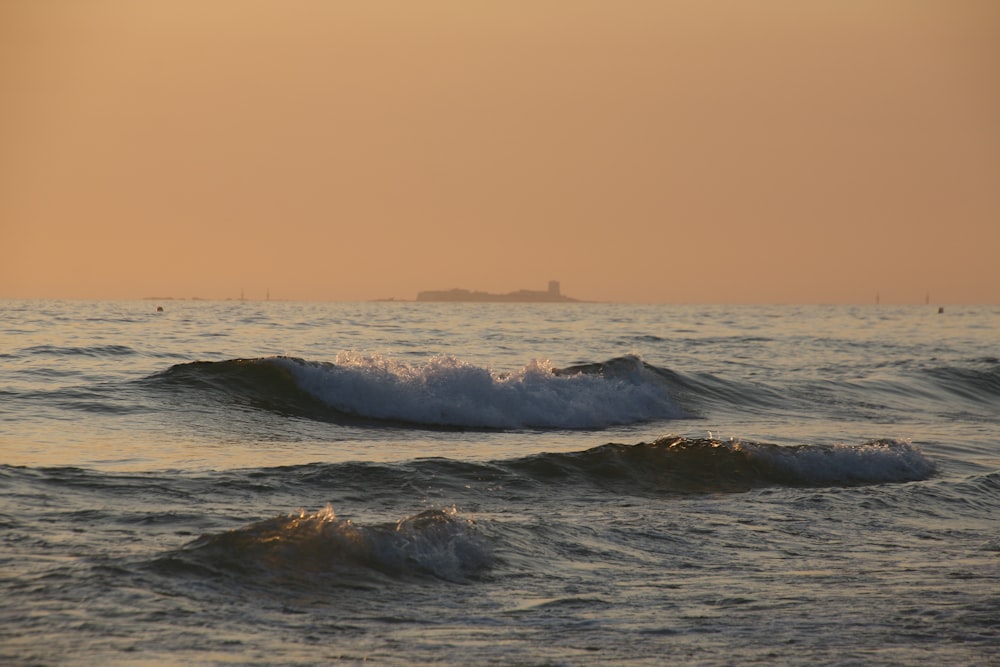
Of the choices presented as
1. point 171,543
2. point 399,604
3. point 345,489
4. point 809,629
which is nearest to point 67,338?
point 345,489

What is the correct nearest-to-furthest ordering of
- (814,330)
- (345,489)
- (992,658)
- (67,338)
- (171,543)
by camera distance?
(992,658)
(171,543)
(345,489)
(67,338)
(814,330)

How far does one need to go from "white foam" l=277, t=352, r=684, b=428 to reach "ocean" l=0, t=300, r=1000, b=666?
6cm

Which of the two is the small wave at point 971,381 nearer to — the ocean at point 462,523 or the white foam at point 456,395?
the ocean at point 462,523

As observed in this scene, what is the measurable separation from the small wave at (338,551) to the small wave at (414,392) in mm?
10136

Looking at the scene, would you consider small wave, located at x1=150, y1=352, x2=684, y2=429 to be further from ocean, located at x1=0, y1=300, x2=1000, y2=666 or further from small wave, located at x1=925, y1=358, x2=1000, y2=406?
small wave, located at x1=925, y1=358, x2=1000, y2=406

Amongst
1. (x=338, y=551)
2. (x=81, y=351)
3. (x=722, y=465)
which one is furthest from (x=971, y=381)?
(x=338, y=551)

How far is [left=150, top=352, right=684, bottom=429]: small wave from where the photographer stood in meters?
19.4

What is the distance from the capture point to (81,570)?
24.0ft

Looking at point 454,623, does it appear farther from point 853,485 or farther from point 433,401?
point 433,401

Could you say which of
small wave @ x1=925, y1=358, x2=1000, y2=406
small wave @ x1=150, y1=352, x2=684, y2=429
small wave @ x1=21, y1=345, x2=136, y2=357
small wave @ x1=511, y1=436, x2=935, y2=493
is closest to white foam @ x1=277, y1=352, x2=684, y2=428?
small wave @ x1=150, y1=352, x2=684, y2=429

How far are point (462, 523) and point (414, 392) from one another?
1076 centimetres

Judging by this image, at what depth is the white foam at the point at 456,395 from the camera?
19.4 metres

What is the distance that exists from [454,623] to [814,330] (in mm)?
53731

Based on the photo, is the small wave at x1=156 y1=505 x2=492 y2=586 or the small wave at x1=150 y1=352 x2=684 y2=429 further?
the small wave at x1=150 y1=352 x2=684 y2=429
